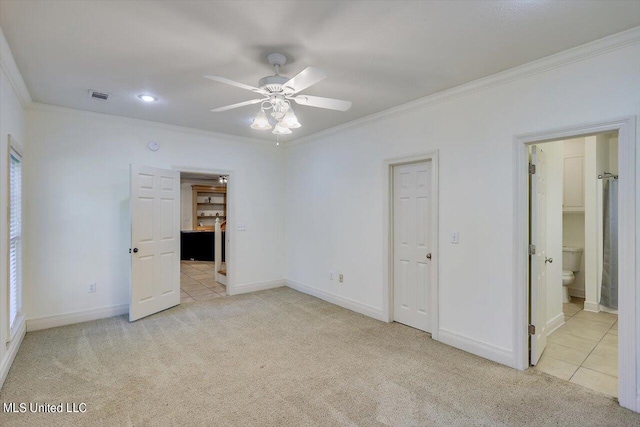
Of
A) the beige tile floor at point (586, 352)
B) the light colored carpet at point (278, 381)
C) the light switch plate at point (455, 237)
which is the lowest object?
the light colored carpet at point (278, 381)

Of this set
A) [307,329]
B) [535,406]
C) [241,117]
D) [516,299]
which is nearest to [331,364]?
[307,329]

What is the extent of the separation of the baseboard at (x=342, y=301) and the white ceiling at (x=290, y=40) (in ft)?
8.66

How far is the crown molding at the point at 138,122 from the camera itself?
3656mm

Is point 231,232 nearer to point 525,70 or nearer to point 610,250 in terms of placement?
point 525,70

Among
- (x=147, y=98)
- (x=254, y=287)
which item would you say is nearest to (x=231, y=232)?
(x=254, y=287)

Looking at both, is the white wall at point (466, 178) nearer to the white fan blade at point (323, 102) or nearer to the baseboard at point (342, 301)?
the baseboard at point (342, 301)

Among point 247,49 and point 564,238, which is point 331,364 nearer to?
point 247,49

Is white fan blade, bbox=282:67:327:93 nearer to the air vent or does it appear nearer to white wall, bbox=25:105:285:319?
the air vent

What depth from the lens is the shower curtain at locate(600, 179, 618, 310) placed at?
418 centimetres

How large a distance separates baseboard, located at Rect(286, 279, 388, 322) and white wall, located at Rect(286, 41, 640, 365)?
2 centimetres

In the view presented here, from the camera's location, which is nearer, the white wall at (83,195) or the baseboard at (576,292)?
the white wall at (83,195)

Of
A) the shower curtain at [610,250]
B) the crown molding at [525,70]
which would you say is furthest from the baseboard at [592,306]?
the crown molding at [525,70]

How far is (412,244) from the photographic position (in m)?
3.75

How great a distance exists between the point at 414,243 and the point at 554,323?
183 cm
